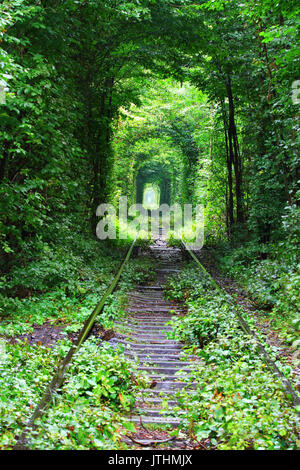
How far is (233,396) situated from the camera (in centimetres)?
374

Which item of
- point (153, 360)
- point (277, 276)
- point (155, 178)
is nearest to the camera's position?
point (153, 360)

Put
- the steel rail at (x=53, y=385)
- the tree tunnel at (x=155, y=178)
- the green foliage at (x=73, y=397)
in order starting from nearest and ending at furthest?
the steel rail at (x=53, y=385) → the green foliage at (x=73, y=397) → the tree tunnel at (x=155, y=178)

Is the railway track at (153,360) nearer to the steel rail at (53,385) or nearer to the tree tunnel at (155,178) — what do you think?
the steel rail at (53,385)

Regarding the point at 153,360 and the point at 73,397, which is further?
the point at 153,360

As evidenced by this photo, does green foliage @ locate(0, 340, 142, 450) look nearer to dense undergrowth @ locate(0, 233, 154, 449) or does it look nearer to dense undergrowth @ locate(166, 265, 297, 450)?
dense undergrowth @ locate(0, 233, 154, 449)

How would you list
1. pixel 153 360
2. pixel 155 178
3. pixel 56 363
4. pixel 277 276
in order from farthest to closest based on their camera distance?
1. pixel 155 178
2. pixel 277 276
3. pixel 153 360
4. pixel 56 363

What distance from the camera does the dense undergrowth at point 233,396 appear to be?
3164mm

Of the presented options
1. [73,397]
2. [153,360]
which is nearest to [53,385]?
[73,397]

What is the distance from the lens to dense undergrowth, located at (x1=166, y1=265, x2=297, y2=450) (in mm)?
3164

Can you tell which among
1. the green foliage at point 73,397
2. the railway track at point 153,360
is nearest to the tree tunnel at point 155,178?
the railway track at point 153,360

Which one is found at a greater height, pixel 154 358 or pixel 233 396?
pixel 154 358

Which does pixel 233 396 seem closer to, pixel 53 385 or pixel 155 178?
pixel 53 385

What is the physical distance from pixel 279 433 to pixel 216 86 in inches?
502
